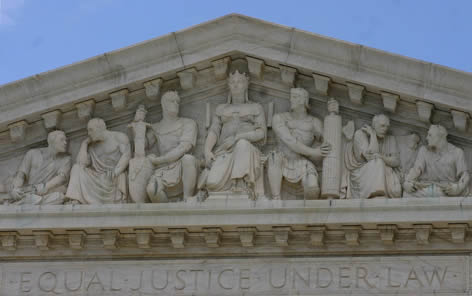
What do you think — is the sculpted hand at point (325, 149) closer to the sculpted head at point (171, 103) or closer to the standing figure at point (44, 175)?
the sculpted head at point (171, 103)

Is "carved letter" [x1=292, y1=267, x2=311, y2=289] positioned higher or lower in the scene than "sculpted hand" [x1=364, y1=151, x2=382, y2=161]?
lower

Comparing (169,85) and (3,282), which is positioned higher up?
(169,85)

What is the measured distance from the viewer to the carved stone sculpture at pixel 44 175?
25250 millimetres

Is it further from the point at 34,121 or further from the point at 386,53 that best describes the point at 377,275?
the point at 34,121

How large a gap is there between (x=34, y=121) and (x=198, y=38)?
2.69 meters

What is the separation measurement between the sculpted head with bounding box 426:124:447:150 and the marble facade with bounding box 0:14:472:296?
30mm

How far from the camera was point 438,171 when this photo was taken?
2472 cm

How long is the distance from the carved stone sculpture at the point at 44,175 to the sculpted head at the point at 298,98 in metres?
3.33

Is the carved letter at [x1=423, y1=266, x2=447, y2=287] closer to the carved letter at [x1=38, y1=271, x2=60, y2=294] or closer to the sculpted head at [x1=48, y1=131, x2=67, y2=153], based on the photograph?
the carved letter at [x1=38, y1=271, x2=60, y2=294]

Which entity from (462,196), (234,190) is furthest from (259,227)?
(462,196)

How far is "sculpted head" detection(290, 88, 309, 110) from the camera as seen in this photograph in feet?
82.9

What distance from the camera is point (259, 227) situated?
2438 centimetres

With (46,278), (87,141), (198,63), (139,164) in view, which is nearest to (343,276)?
(139,164)

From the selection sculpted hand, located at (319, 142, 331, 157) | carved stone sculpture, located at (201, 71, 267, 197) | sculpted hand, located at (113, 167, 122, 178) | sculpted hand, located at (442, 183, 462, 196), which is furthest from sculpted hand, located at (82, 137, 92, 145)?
sculpted hand, located at (442, 183, 462, 196)
